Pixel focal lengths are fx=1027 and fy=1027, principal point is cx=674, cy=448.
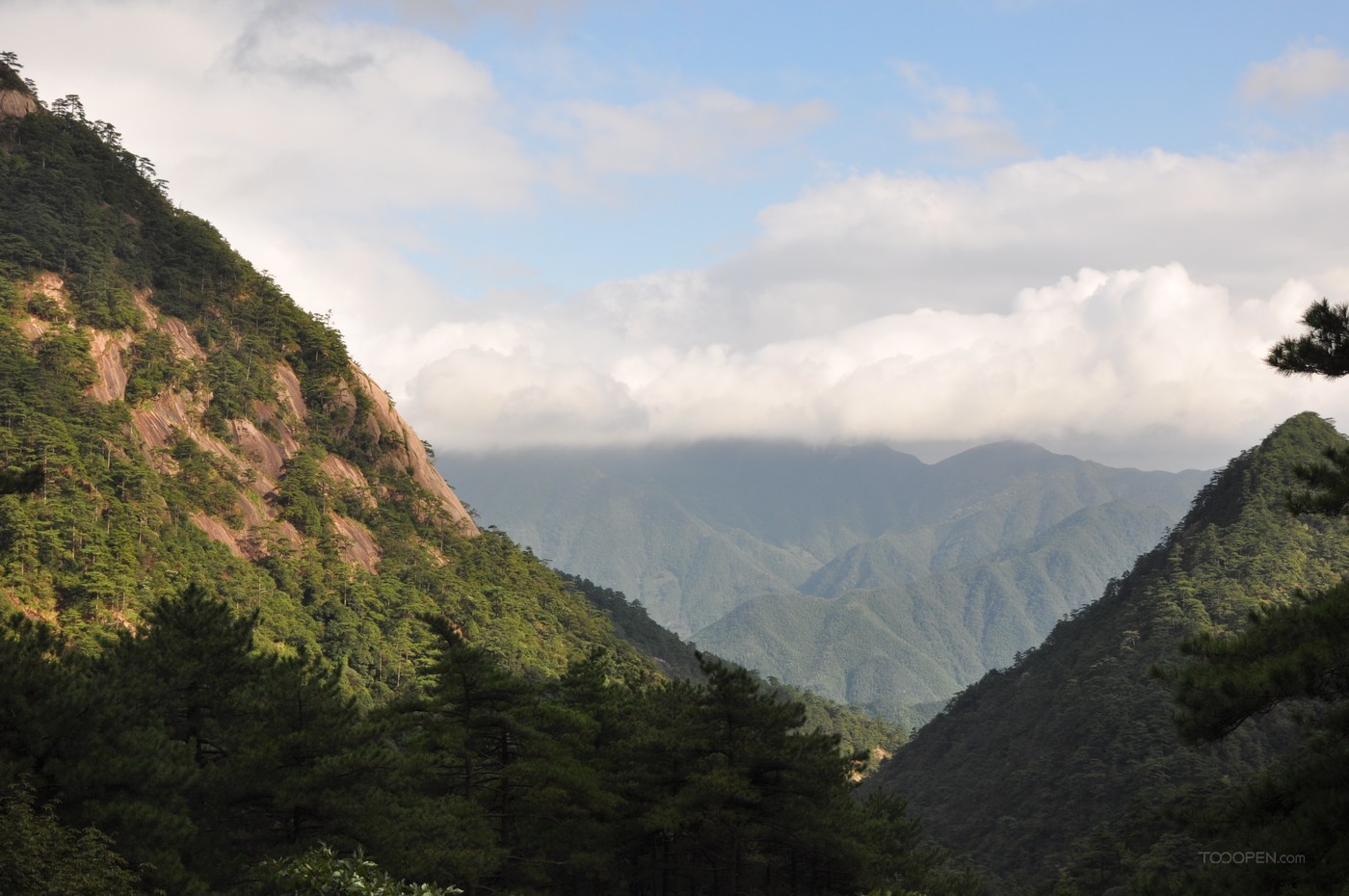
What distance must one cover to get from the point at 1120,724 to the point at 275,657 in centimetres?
7357

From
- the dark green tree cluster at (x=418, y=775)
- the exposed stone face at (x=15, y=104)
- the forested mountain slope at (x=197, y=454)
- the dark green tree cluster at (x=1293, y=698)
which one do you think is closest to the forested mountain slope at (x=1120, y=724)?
the dark green tree cluster at (x=418, y=775)

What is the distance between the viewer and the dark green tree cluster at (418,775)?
20391 millimetres

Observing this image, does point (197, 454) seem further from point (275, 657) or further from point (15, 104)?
point (275, 657)

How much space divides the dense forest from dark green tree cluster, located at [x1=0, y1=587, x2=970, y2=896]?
96 millimetres

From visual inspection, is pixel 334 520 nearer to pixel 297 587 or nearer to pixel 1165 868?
pixel 297 587

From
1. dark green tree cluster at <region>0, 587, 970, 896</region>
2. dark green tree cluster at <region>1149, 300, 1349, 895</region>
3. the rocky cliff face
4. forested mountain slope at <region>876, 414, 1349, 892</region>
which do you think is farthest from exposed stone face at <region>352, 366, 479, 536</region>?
dark green tree cluster at <region>1149, 300, 1349, 895</region>

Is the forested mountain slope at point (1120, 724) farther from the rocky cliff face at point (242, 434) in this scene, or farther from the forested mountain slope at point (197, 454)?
the rocky cliff face at point (242, 434)

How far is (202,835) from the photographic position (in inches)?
958

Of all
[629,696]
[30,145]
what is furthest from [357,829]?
[30,145]

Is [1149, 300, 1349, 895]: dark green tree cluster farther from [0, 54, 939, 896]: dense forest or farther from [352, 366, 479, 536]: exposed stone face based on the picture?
[352, 366, 479, 536]: exposed stone face

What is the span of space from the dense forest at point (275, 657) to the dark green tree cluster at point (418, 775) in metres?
0.10

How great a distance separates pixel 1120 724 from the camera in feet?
275

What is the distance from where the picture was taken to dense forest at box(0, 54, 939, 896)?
70.0ft

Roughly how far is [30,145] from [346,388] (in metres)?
35.9
